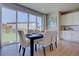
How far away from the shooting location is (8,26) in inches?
97.5

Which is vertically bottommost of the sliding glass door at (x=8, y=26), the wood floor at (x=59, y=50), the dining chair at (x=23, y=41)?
the wood floor at (x=59, y=50)

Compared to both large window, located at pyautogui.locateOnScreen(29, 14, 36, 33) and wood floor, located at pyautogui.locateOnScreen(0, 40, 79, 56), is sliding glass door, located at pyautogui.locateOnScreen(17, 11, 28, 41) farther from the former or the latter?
wood floor, located at pyautogui.locateOnScreen(0, 40, 79, 56)

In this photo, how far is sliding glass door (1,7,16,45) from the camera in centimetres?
244

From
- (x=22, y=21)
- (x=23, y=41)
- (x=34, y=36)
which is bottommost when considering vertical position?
(x=23, y=41)

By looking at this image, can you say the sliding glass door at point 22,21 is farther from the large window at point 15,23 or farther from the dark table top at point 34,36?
the dark table top at point 34,36

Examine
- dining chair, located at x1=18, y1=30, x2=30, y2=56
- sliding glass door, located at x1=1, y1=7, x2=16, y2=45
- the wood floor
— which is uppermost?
sliding glass door, located at x1=1, y1=7, x2=16, y2=45

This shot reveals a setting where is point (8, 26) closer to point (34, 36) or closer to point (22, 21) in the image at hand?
point (22, 21)

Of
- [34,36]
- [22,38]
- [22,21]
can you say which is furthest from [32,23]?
[22,38]

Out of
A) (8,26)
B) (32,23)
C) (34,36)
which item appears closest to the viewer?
(8,26)

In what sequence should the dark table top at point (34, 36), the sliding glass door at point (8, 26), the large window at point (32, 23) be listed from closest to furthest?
the sliding glass door at point (8, 26) < the large window at point (32, 23) < the dark table top at point (34, 36)

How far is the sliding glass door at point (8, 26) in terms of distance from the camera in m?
2.44

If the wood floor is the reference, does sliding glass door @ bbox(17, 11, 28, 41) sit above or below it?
above

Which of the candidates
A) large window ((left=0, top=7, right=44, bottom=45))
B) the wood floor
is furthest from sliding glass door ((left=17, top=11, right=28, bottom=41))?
the wood floor

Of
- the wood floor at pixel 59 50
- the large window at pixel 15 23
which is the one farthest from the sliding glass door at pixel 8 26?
the wood floor at pixel 59 50
